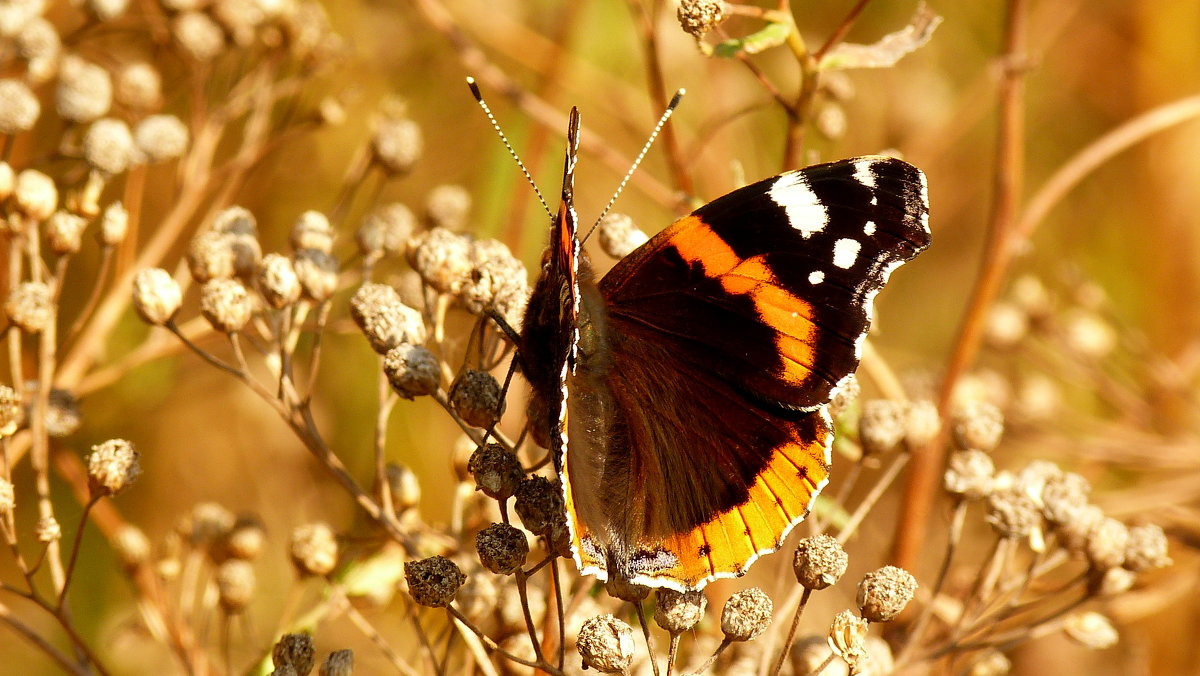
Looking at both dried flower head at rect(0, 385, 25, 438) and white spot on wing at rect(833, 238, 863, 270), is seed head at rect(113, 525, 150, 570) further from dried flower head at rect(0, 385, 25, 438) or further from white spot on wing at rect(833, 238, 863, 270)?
white spot on wing at rect(833, 238, 863, 270)

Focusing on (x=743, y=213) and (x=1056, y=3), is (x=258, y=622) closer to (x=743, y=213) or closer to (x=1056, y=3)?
(x=743, y=213)

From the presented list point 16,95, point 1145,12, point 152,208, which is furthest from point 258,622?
point 1145,12

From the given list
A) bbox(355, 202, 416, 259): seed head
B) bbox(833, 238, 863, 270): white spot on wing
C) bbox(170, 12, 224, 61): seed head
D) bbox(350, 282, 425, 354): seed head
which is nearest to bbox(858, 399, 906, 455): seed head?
bbox(833, 238, 863, 270): white spot on wing

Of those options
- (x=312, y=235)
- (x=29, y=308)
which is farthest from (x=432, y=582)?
(x=29, y=308)

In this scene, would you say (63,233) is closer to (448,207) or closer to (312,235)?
(312,235)

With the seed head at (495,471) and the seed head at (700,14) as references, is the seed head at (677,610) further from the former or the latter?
the seed head at (700,14)
